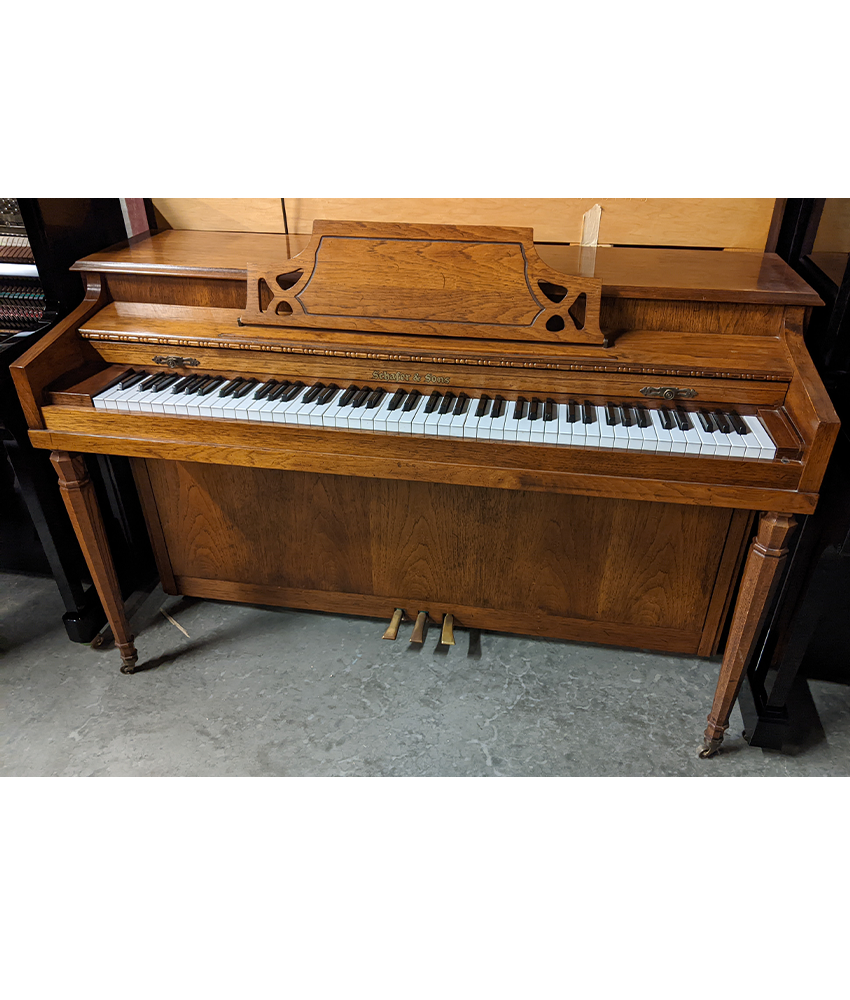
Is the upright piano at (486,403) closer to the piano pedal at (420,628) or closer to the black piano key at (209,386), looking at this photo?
the black piano key at (209,386)

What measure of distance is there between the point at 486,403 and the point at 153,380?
3.45 ft

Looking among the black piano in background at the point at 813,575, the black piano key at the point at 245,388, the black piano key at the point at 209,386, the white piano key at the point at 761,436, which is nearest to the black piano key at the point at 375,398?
the black piano key at the point at 245,388

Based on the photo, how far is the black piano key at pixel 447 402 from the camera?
2107 millimetres

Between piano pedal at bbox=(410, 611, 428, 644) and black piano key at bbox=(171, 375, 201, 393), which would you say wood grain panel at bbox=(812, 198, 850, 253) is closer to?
piano pedal at bbox=(410, 611, 428, 644)

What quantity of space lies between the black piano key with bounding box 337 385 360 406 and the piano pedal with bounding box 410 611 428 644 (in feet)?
3.14

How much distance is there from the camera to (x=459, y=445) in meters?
2.01

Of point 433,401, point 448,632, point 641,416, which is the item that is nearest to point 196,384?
point 433,401

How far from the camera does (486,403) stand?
2.14m

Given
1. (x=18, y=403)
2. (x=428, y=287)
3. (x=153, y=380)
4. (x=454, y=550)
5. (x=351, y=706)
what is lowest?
(x=351, y=706)

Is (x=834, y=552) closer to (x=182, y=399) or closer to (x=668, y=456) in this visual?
(x=668, y=456)

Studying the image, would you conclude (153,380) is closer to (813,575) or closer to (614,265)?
(614,265)

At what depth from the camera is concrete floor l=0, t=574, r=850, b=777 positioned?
2.31 m

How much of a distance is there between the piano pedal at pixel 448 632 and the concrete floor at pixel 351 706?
8 cm

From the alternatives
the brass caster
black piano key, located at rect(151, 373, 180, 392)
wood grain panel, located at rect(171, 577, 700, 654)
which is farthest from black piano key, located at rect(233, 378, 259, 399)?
the brass caster
